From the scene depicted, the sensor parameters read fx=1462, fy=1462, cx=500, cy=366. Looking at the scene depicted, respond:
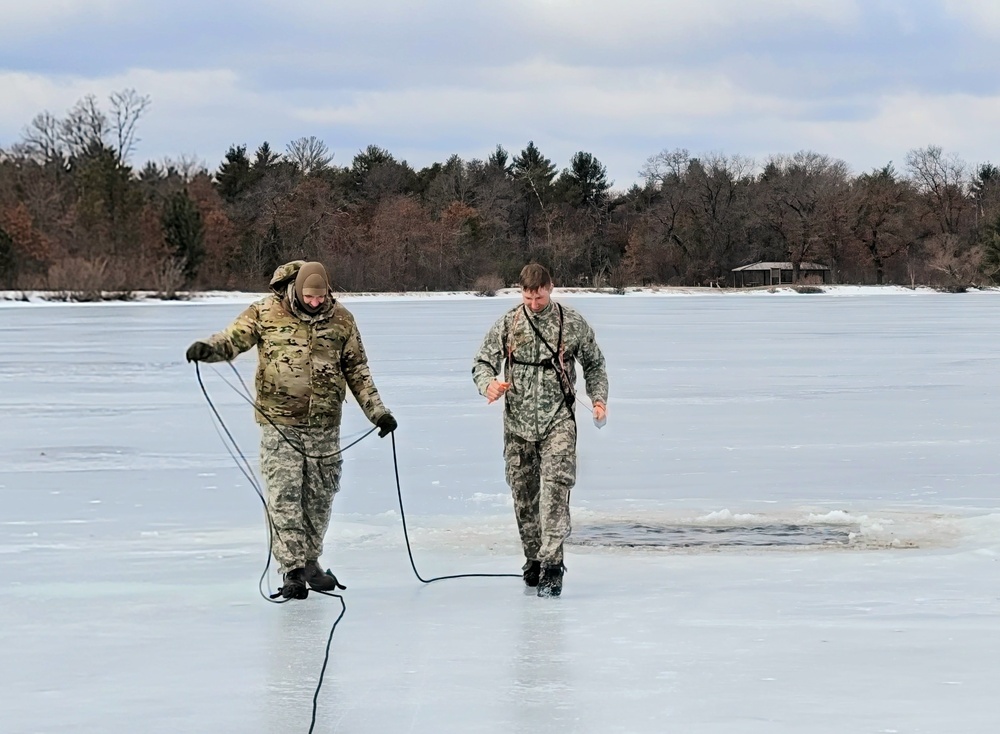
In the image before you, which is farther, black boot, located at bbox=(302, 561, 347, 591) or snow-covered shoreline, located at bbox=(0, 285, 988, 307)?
snow-covered shoreline, located at bbox=(0, 285, 988, 307)

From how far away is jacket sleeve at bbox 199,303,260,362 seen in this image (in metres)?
6.53

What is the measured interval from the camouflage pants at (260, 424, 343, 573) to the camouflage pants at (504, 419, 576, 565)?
Result: 0.86 meters

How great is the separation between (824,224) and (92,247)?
160ft

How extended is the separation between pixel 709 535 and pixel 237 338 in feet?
10.9

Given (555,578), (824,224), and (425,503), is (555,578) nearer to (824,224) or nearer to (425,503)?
(425,503)

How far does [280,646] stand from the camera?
19.3 ft

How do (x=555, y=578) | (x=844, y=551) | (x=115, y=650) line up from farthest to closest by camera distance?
(x=844, y=551) → (x=555, y=578) → (x=115, y=650)

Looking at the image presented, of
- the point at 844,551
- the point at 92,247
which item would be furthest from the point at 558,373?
the point at 92,247

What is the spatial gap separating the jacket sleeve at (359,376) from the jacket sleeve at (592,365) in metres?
0.99

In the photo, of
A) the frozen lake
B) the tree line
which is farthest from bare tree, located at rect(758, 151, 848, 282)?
the frozen lake

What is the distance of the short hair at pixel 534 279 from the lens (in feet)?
22.2

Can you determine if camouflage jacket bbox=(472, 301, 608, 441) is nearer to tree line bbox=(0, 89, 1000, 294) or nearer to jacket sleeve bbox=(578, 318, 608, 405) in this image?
jacket sleeve bbox=(578, 318, 608, 405)

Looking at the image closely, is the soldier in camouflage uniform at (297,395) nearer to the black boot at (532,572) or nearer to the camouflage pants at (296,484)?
the camouflage pants at (296,484)

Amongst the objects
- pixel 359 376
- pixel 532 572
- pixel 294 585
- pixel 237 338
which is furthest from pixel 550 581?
pixel 237 338
